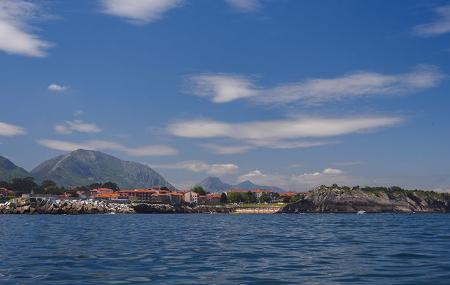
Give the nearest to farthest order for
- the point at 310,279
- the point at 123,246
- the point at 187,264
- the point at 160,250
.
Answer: the point at 310,279, the point at 187,264, the point at 160,250, the point at 123,246

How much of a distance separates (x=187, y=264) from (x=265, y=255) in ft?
18.6

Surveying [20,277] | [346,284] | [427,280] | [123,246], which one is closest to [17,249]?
[123,246]

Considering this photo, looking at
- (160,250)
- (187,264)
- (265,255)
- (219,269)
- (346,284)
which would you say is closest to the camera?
(346,284)

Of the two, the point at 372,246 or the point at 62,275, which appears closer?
the point at 62,275

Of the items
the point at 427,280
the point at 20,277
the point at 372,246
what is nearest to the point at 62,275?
the point at 20,277

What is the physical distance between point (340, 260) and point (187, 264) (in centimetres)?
798

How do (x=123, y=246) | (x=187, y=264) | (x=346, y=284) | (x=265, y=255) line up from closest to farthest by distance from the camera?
(x=346, y=284), (x=187, y=264), (x=265, y=255), (x=123, y=246)

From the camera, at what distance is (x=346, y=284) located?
18.1 m

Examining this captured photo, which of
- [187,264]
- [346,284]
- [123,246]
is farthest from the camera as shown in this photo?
[123,246]

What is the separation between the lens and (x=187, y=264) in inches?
957

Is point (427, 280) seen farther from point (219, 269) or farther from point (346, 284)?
point (219, 269)

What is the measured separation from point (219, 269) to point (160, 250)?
32.5ft

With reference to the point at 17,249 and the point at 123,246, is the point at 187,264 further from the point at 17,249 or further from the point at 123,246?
the point at 17,249

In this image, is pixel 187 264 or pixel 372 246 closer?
pixel 187 264
